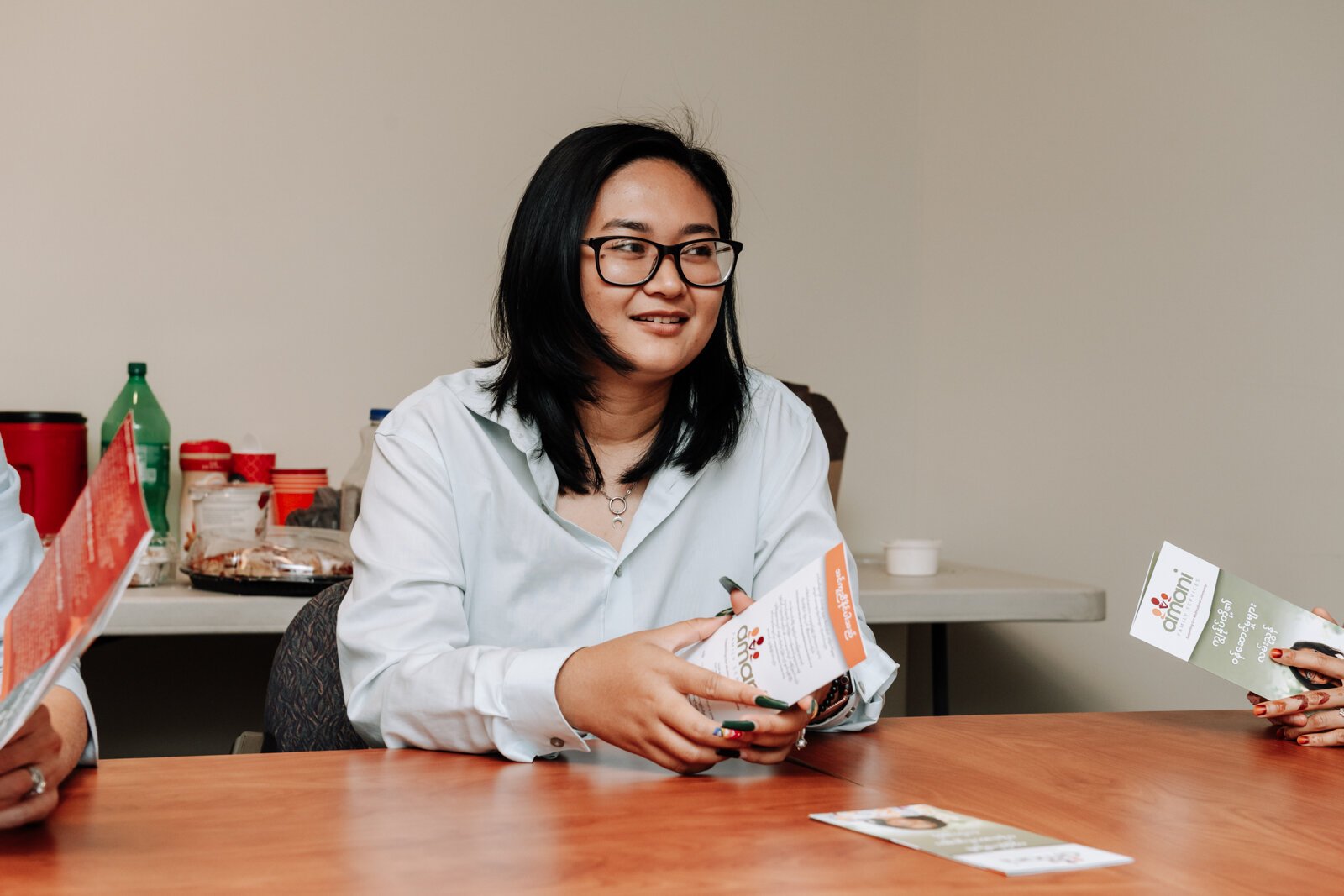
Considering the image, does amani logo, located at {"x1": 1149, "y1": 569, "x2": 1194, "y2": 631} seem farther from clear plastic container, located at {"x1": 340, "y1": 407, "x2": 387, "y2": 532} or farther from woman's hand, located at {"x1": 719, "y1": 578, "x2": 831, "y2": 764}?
clear plastic container, located at {"x1": 340, "y1": 407, "x2": 387, "y2": 532}

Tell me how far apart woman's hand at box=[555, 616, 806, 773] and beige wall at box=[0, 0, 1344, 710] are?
1.27m

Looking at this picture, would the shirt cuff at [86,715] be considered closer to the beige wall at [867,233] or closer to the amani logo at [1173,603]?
the amani logo at [1173,603]

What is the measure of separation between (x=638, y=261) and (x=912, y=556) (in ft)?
3.93

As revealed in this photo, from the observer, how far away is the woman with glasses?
127 centimetres

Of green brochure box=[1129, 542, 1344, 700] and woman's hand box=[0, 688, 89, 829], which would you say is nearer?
woman's hand box=[0, 688, 89, 829]

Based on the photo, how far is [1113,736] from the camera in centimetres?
117

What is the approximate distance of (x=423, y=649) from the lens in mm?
1183

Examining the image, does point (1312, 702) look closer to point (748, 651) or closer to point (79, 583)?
point (748, 651)

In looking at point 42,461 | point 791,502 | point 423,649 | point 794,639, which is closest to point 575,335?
point 791,502

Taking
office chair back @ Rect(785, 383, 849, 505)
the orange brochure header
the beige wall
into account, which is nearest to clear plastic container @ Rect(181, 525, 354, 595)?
the beige wall

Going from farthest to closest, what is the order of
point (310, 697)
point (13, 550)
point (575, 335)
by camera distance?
point (575, 335) → point (310, 697) → point (13, 550)

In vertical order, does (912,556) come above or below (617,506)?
below

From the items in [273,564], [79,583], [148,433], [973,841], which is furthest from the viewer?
[148,433]

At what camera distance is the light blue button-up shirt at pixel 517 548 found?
1.20 m
